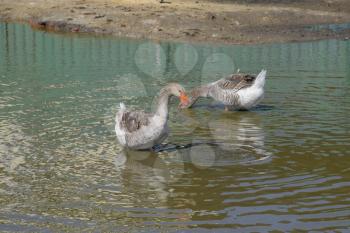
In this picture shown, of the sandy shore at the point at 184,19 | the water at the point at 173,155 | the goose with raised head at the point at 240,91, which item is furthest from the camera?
the sandy shore at the point at 184,19

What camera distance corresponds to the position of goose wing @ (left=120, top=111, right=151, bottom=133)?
9.55 meters

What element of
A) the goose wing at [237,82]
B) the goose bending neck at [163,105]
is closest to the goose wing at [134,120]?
the goose bending neck at [163,105]

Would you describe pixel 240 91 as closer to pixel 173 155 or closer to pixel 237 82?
pixel 237 82

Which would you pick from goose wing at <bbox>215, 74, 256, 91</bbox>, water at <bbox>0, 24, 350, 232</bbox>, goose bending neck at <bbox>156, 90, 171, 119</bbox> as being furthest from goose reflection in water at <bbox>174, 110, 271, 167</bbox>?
goose bending neck at <bbox>156, 90, 171, 119</bbox>

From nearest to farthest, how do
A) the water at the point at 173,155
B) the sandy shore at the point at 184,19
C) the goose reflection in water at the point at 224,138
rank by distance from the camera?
1. the water at the point at 173,155
2. the goose reflection in water at the point at 224,138
3. the sandy shore at the point at 184,19

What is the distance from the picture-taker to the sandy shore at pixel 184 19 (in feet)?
76.3

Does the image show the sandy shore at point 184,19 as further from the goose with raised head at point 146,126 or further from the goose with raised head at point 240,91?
the goose with raised head at point 146,126

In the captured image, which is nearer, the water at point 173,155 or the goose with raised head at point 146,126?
the water at point 173,155

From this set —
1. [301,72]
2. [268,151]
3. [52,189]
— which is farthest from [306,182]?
[301,72]

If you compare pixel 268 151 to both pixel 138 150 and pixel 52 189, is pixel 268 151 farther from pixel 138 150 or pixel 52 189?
pixel 52 189

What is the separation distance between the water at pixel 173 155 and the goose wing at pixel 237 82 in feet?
1.66

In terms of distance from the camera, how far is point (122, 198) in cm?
782

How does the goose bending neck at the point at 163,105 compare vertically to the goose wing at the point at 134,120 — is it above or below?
above

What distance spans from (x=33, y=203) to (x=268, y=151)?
369 cm
